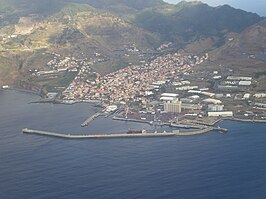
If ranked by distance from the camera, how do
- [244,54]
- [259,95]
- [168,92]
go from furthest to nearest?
1. [244,54]
2. [168,92]
3. [259,95]

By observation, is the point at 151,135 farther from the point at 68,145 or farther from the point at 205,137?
the point at 68,145

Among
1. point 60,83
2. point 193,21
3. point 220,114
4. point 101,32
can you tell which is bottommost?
point 220,114

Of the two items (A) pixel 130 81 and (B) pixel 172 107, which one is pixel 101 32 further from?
(B) pixel 172 107

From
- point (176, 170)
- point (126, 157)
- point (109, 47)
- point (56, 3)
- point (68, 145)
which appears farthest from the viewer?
point (56, 3)

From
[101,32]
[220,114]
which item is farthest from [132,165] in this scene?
[101,32]

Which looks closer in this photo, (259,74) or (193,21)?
(259,74)

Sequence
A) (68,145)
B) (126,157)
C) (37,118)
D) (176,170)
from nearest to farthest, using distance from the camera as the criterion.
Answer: (176,170), (126,157), (68,145), (37,118)

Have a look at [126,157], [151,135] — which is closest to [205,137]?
[151,135]

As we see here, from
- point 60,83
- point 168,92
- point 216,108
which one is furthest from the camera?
point 60,83

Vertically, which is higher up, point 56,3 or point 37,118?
point 56,3

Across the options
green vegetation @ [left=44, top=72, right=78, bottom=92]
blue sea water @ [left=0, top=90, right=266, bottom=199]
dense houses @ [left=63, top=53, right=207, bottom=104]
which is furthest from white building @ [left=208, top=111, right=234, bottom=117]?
green vegetation @ [left=44, top=72, right=78, bottom=92]
